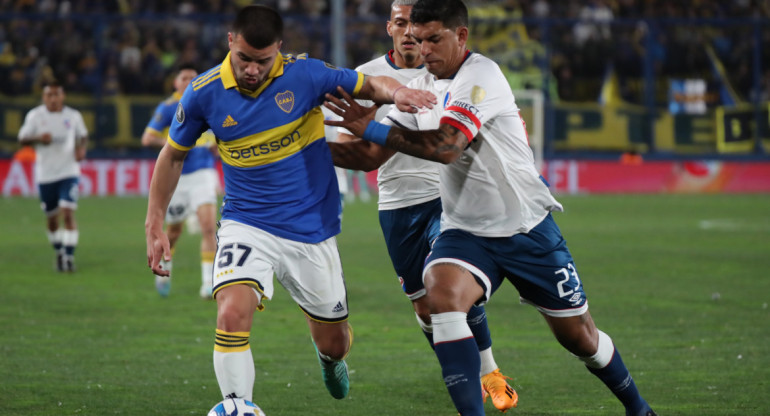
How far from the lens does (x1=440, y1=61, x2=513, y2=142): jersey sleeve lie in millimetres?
5000

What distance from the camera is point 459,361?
16.3ft

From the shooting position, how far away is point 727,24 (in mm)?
25719

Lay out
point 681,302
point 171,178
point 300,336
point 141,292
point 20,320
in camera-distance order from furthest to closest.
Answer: point 141,292 → point 681,302 → point 20,320 → point 300,336 → point 171,178

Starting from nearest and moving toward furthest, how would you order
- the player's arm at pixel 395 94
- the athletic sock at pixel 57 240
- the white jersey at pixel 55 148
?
the player's arm at pixel 395 94
the athletic sock at pixel 57 240
the white jersey at pixel 55 148

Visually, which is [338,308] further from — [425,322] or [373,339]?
[373,339]

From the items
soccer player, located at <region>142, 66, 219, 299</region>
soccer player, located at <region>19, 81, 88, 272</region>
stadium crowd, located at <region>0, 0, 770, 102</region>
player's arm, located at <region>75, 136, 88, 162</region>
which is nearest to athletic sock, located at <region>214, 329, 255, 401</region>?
soccer player, located at <region>142, 66, 219, 299</region>

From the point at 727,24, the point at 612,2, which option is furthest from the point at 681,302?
the point at 612,2

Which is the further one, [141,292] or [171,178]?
[141,292]

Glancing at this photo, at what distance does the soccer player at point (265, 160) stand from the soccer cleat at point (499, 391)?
116 cm

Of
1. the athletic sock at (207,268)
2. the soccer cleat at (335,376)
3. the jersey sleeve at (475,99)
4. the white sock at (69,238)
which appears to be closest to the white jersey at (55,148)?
the white sock at (69,238)

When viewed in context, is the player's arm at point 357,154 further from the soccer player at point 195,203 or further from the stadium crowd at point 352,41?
the stadium crowd at point 352,41

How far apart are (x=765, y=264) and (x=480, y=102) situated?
350 inches

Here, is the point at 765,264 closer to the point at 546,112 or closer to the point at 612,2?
the point at 546,112

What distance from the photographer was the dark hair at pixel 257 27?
4.98 meters
